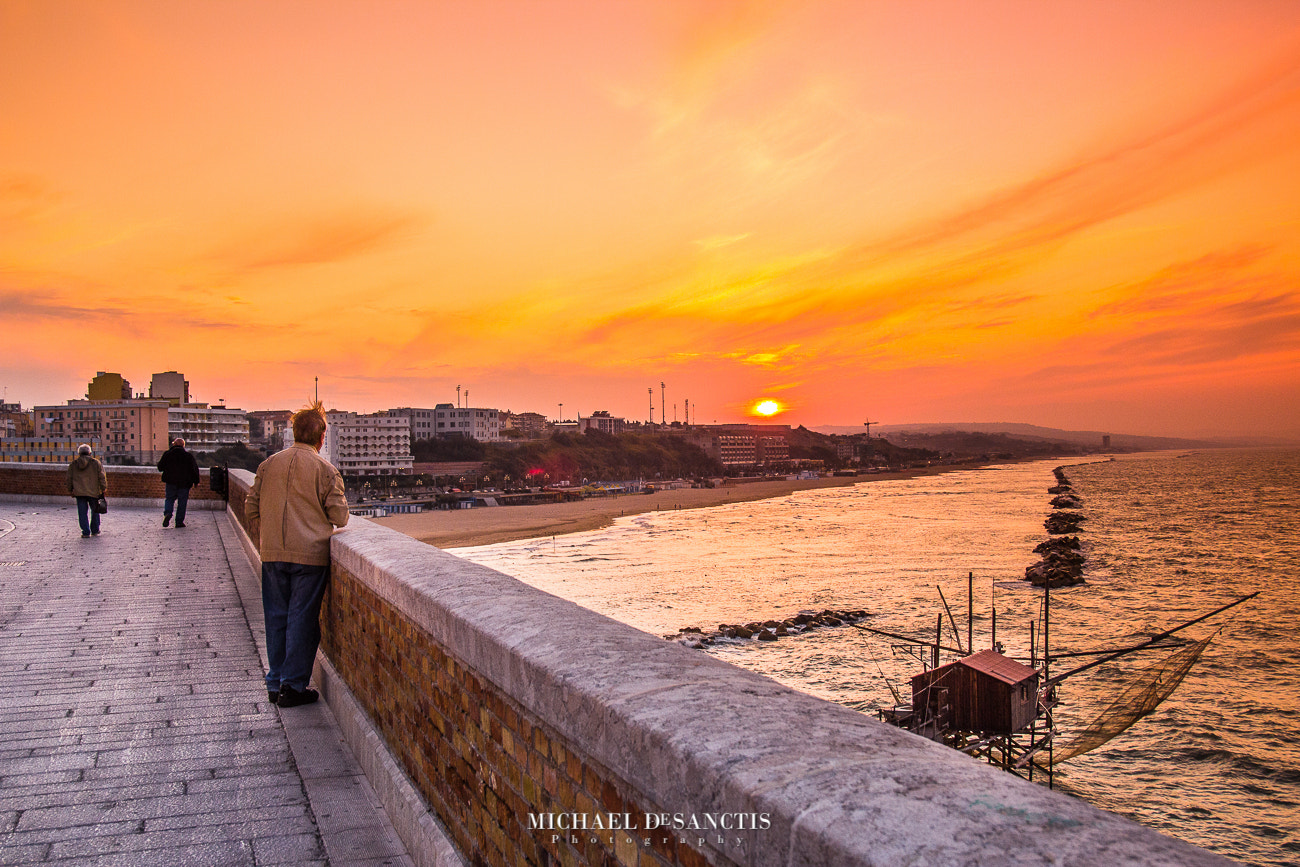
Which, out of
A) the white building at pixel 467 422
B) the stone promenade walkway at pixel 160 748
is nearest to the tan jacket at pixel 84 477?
the stone promenade walkway at pixel 160 748

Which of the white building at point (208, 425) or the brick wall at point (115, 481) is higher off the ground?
the white building at point (208, 425)

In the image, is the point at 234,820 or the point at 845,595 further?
the point at 845,595

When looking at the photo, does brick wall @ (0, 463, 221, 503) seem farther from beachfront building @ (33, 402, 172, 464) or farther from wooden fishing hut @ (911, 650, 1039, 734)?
beachfront building @ (33, 402, 172, 464)

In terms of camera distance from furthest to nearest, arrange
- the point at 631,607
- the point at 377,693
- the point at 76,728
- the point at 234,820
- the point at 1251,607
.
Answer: the point at 1251,607, the point at 631,607, the point at 76,728, the point at 377,693, the point at 234,820

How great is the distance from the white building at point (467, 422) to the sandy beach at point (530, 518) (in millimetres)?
54479

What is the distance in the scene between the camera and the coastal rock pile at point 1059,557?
3711cm

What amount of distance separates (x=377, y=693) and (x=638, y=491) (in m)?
96.6

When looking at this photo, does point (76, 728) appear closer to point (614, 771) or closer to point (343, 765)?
point (343, 765)

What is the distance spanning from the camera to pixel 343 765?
371 centimetres

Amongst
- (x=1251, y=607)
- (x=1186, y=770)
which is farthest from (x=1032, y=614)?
(x=1251, y=607)

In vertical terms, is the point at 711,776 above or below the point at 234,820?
above

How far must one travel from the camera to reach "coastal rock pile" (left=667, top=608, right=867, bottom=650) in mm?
23469

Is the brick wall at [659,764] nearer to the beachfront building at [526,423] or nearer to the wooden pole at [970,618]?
the wooden pole at [970,618]

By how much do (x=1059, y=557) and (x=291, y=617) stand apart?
4304 cm
